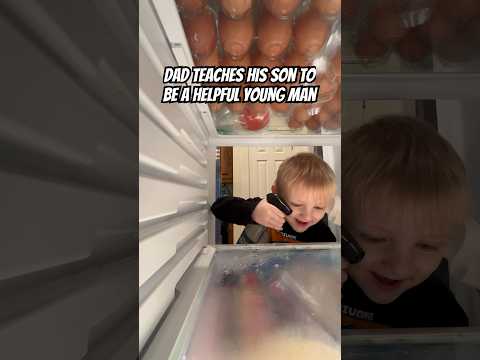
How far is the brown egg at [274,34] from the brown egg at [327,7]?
2.3 inches

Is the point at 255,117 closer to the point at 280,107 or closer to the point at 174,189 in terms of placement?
the point at 280,107

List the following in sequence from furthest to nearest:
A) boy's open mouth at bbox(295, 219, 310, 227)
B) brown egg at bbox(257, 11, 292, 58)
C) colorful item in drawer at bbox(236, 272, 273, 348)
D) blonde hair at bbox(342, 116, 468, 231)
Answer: boy's open mouth at bbox(295, 219, 310, 227), brown egg at bbox(257, 11, 292, 58), colorful item in drawer at bbox(236, 272, 273, 348), blonde hair at bbox(342, 116, 468, 231)

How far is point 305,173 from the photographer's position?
0.69 metres

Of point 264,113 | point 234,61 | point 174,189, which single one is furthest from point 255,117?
point 174,189

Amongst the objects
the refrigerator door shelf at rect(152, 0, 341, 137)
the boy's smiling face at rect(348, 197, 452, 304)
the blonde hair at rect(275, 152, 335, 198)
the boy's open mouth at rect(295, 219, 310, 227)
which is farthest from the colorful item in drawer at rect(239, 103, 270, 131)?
the boy's smiling face at rect(348, 197, 452, 304)

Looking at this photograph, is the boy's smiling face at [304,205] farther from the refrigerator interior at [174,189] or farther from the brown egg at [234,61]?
the brown egg at [234,61]

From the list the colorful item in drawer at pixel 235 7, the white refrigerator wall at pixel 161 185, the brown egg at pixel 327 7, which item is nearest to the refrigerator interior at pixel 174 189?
A: the white refrigerator wall at pixel 161 185

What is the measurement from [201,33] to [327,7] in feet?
0.76

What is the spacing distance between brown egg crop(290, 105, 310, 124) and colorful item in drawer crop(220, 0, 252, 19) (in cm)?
21

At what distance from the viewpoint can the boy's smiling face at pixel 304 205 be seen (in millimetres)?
698

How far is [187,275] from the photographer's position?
796 mm

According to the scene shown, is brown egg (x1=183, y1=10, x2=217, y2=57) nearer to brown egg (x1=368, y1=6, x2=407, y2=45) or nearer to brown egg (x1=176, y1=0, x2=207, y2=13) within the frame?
brown egg (x1=176, y1=0, x2=207, y2=13)

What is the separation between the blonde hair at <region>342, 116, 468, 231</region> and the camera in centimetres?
44

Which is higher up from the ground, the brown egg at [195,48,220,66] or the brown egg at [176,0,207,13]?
the brown egg at [176,0,207,13]
